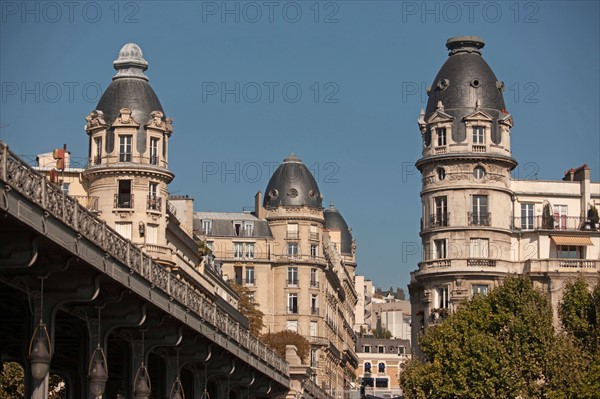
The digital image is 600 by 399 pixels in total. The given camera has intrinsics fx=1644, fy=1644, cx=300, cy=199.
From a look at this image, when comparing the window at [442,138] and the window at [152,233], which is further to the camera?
the window at [442,138]

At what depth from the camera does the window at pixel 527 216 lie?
12494cm

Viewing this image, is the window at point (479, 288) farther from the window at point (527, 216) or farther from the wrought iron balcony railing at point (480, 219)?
the window at point (527, 216)

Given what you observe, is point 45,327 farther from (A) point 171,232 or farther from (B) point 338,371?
(B) point 338,371

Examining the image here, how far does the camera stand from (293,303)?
171 metres

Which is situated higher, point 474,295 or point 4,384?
point 474,295

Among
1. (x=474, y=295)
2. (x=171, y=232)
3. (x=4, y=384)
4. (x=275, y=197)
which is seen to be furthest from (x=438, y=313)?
(x=275, y=197)

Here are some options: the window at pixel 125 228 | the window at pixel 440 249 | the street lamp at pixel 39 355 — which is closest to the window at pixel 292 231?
the window at pixel 440 249

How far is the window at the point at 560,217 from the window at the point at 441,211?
940 centimetres

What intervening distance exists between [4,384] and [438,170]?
4364 centimetres

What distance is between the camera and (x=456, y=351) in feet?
348

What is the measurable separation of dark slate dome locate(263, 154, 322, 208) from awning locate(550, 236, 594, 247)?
5412 cm

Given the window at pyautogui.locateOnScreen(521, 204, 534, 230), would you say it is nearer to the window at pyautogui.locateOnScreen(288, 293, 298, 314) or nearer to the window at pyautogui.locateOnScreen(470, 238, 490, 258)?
the window at pyautogui.locateOnScreen(470, 238, 490, 258)

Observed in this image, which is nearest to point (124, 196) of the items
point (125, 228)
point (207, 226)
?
point (125, 228)

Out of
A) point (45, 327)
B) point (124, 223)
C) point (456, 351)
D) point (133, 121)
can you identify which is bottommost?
point (45, 327)
